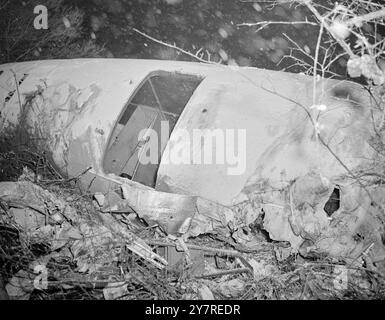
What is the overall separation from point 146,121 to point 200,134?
4.81 ft

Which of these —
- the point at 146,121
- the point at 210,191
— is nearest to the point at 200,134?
the point at 210,191

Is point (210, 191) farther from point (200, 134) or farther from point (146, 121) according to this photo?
point (146, 121)

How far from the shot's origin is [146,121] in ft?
13.8

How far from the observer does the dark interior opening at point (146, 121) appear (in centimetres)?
382

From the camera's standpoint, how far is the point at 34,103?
3967mm

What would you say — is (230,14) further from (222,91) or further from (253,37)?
(222,91)

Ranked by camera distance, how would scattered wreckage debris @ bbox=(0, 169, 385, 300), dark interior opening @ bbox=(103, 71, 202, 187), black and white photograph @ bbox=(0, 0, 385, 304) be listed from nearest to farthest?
black and white photograph @ bbox=(0, 0, 385, 304)
scattered wreckage debris @ bbox=(0, 169, 385, 300)
dark interior opening @ bbox=(103, 71, 202, 187)

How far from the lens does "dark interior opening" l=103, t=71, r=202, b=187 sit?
3.82m

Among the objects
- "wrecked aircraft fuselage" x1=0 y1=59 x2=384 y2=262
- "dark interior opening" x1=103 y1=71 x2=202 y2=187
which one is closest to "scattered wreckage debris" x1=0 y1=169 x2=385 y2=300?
"wrecked aircraft fuselage" x1=0 y1=59 x2=384 y2=262

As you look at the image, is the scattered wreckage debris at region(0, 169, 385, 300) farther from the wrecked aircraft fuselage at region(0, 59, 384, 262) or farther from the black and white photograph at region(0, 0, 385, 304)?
the wrecked aircraft fuselage at region(0, 59, 384, 262)

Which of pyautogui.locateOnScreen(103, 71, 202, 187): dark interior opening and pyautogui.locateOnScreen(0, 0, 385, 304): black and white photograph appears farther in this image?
pyautogui.locateOnScreen(103, 71, 202, 187): dark interior opening

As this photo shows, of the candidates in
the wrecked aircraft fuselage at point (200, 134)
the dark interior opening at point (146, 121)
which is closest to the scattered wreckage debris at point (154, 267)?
the wrecked aircraft fuselage at point (200, 134)

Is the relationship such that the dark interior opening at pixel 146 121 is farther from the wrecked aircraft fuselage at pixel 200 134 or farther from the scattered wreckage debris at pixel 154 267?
the scattered wreckage debris at pixel 154 267

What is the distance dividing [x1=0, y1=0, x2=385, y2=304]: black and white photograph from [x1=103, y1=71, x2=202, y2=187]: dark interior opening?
0.08ft
